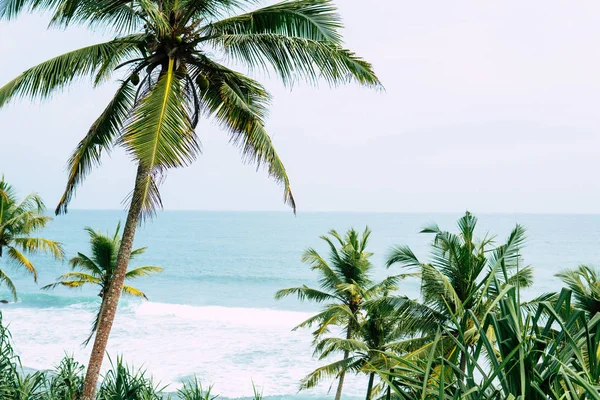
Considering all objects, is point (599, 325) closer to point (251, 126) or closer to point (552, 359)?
point (552, 359)

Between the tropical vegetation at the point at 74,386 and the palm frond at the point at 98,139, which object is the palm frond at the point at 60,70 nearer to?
the palm frond at the point at 98,139

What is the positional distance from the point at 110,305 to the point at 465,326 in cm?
612

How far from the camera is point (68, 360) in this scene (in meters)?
7.66

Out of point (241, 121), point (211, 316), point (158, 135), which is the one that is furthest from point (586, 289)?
point (211, 316)

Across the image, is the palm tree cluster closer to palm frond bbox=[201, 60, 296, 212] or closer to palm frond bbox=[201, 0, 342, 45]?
palm frond bbox=[201, 60, 296, 212]

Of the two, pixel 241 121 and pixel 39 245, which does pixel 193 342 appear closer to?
pixel 39 245

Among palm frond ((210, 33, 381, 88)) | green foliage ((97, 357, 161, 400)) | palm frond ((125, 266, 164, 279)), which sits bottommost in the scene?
palm frond ((125, 266, 164, 279))

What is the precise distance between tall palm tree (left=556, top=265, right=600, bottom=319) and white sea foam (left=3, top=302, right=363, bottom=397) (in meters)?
14.5

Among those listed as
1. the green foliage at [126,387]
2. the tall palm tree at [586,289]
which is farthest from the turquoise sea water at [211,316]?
the tall palm tree at [586,289]

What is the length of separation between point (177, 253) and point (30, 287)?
2616 cm

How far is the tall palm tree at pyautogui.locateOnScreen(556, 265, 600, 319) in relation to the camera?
11.2 metres

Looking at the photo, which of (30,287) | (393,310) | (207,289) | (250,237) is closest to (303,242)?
(250,237)

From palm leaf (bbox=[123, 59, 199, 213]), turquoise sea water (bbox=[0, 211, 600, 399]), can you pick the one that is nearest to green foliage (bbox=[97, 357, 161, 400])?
palm leaf (bbox=[123, 59, 199, 213])

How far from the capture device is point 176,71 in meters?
7.80
